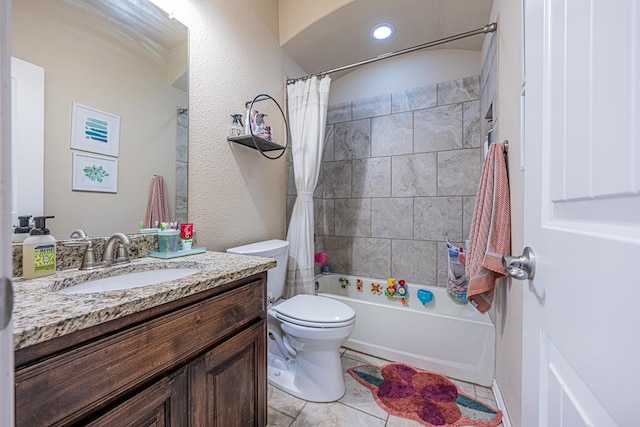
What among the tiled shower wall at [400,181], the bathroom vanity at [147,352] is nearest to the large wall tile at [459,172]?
the tiled shower wall at [400,181]

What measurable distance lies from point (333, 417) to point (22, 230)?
5.10ft

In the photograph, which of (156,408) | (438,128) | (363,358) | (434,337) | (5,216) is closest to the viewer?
(5,216)

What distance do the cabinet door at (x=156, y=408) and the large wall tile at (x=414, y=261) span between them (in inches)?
78.4

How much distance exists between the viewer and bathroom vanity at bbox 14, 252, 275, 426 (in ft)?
1.69

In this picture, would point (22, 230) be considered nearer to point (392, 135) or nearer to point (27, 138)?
point (27, 138)

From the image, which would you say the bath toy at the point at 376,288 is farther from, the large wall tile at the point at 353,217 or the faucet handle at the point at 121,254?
the faucet handle at the point at 121,254

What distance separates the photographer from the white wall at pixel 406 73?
86.8 inches

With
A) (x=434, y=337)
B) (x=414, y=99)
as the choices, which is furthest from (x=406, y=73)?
(x=434, y=337)

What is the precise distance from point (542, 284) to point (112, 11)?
70.6 inches

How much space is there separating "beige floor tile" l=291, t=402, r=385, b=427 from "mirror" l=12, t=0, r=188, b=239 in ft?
4.07

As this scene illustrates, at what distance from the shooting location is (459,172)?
7.20 ft

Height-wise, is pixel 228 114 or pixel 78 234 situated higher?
pixel 228 114

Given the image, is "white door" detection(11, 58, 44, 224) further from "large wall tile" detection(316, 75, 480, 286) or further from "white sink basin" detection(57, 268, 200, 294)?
"large wall tile" detection(316, 75, 480, 286)

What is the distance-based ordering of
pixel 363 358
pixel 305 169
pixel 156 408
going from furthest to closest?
1. pixel 305 169
2. pixel 363 358
3. pixel 156 408
